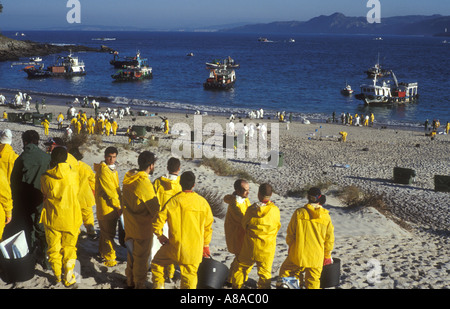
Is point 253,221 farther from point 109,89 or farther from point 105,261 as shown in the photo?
point 109,89

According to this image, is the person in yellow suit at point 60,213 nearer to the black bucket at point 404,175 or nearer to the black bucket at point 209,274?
the black bucket at point 209,274

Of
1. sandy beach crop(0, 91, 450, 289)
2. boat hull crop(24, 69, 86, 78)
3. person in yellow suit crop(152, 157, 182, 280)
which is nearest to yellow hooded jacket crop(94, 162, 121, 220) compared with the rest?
person in yellow suit crop(152, 157, 182, 280)

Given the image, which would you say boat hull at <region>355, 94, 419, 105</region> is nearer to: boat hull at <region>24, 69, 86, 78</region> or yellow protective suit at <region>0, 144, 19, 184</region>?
yellow protective suit at <region>0, 144, 19, 184</region>

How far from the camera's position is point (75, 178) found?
4.39 m

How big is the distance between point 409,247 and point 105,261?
5263mm

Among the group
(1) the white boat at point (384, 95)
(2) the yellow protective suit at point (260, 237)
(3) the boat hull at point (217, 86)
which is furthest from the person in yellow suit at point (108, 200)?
(3) the boat hull at point (217, 86)

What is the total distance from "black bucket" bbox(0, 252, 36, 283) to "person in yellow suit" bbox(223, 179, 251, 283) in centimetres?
198

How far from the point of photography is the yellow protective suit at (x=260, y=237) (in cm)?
428

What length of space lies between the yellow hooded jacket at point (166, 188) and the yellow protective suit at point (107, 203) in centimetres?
61

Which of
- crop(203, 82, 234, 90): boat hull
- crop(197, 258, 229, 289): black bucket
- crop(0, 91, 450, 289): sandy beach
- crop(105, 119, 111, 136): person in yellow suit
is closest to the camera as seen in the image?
crop(197, 258, 229, 289): black bucket

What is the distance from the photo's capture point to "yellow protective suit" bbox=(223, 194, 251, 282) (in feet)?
14.8

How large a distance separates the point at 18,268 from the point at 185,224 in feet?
5.88

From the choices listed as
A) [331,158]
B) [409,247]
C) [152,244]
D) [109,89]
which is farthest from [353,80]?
[152,244]
